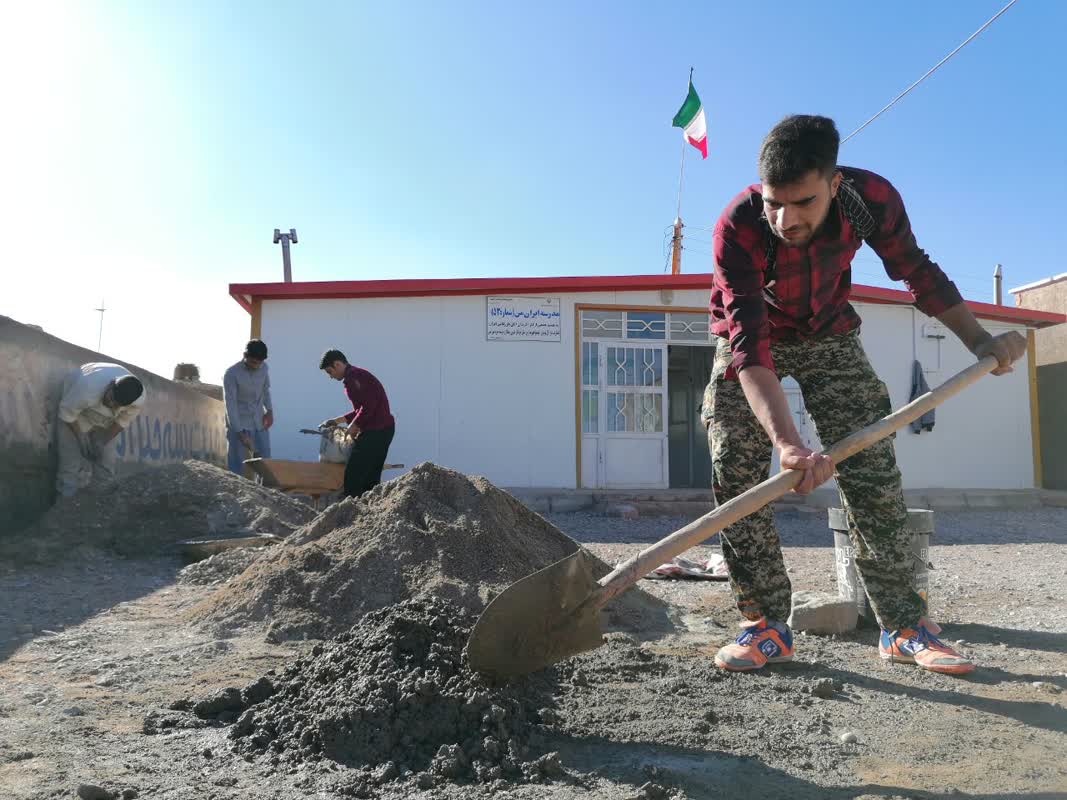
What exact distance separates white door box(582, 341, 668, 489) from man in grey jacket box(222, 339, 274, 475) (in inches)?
167

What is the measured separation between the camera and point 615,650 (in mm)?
2746

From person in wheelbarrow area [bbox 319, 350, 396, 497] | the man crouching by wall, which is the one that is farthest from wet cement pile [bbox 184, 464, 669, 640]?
person in wheelbarrow area [bbox 319, 350, 396, 497]

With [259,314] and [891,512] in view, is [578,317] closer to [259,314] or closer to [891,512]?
[259,314]

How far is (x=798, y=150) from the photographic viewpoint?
221cm

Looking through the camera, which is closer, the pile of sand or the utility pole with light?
the pile of sand

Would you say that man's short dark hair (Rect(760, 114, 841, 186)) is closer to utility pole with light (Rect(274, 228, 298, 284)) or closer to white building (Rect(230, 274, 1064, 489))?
white building (Rect(230, 274, 1064, 489))

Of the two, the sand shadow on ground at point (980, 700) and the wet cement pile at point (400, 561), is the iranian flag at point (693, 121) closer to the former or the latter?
the wet cement pile at point (400, 561)

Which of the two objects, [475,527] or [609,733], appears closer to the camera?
[609,733]

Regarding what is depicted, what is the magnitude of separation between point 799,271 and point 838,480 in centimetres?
67

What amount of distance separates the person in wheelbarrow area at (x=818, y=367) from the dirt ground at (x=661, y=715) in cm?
19

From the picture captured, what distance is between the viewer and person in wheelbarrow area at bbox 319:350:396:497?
275 inches

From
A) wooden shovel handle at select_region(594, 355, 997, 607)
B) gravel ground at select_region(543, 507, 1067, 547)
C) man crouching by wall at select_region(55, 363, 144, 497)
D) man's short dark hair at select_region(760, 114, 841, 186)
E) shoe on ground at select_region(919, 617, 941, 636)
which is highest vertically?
man's short dark hair at select_region(760, 114, 841, 186)

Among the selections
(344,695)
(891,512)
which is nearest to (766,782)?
(344,695)

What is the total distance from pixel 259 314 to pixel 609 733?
29.9 feet
